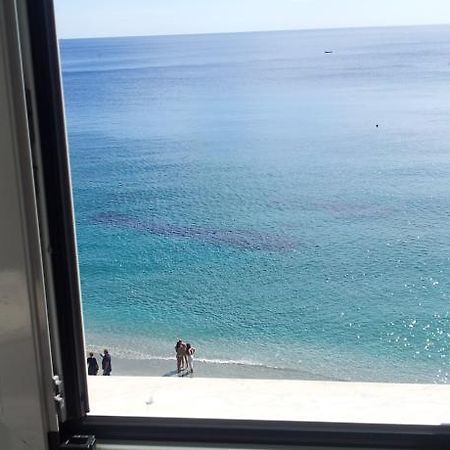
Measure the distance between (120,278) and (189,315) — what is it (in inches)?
63.6

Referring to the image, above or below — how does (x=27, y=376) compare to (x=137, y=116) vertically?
below

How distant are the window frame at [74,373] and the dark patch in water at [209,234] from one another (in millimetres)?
12238

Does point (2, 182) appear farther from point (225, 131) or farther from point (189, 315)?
point (225, 131)

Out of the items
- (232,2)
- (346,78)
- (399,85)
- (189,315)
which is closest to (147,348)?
(189,315)

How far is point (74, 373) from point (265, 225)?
13201 millimetres

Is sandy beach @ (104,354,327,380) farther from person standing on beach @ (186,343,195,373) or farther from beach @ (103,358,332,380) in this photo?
person standing on beach @ (186,343,195,373)

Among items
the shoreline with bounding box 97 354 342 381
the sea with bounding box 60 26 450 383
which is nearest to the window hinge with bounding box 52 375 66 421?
the sea with bounding box 60 26 450 383

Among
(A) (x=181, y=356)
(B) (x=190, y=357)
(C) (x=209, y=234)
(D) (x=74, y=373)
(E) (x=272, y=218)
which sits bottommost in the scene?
(B) (x=190, y=357)

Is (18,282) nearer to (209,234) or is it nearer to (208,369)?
(208,369)

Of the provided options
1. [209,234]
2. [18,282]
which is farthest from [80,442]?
[209,234]

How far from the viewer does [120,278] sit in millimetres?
11789

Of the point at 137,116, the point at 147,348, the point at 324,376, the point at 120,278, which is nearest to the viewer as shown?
the point at 324,376

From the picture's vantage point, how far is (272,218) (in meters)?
13.9

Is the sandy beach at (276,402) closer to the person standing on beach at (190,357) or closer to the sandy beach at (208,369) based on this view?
the person standing on beach at (190,357)
